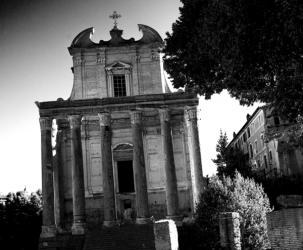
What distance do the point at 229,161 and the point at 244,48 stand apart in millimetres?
28916

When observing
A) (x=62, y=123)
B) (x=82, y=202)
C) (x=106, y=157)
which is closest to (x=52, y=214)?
(x=82, y=202)

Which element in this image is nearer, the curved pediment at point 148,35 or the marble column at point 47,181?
the marble column at point 47,181

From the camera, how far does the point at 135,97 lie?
2742cm

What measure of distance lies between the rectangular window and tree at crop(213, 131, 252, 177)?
473 inches

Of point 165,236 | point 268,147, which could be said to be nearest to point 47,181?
point 165,236

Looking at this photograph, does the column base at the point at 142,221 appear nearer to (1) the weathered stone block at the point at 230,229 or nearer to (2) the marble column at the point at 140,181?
(2) the marble column at the point at 140,181

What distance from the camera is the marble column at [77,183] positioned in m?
25.6

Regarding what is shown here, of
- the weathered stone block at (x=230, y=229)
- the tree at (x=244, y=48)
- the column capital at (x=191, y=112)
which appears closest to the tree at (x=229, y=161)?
the column capital at (x=191, y=112)

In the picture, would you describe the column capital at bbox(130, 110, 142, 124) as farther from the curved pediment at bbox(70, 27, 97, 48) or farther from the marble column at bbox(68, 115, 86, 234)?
the curved pediment at bbox(70, 27, 97, 48)

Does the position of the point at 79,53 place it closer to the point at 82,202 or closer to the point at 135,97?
the point at 135,97

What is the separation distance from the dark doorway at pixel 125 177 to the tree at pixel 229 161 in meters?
9.55

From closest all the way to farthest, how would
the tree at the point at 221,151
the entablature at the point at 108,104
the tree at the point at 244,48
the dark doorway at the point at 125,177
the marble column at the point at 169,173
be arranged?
the tree at the point at 244,48, the marble column at the point at 169,173, the entablature at the point at 108,104, the dark doorway at the point at 125,177, the tree at the point at 221,151

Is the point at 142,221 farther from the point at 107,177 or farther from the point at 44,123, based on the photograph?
the point at 44,123

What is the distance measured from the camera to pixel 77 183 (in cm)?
2623
